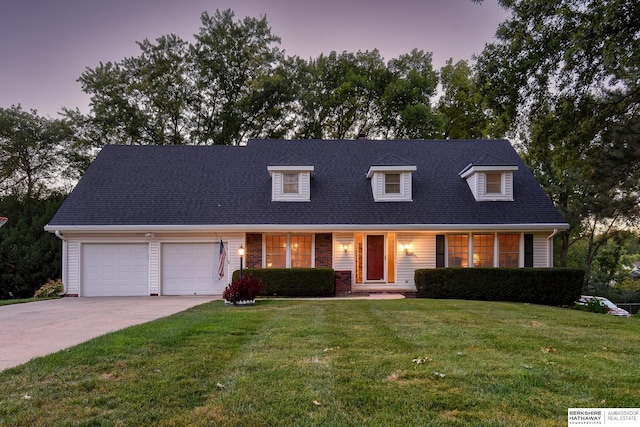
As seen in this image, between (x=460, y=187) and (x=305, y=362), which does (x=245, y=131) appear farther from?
(x=305, y=362)

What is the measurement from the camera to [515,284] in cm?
1238

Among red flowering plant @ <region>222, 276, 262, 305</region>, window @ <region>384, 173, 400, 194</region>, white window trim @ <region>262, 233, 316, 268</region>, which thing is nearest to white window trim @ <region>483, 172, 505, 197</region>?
window @ <region>384, 173, 400, 194</region>

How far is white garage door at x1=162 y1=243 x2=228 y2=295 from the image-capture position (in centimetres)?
1405

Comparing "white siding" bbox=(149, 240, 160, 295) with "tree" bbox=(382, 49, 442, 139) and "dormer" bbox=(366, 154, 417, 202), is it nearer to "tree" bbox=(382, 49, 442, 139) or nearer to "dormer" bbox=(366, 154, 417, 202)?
"dormer" bbox=(366, 154, 417, 202)

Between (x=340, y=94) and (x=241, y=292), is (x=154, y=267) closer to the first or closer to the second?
(x=241, y=292)

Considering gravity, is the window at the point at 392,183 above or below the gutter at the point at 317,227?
above

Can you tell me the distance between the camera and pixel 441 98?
26.3 metres

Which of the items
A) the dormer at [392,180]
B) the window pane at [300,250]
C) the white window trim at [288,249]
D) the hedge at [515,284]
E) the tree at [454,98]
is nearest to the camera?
the hedge at [515,284]

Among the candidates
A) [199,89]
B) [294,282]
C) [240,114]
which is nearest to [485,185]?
[294,282]

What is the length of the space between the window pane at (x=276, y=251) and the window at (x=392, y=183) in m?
4.31

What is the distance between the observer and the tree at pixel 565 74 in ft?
23.7

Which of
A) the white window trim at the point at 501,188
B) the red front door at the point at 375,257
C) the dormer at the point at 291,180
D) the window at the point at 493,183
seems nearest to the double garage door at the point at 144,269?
the dormer at the point at 291,180

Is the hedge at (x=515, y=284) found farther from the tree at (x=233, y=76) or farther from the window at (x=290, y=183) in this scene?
the tree at (x=233, y=76)

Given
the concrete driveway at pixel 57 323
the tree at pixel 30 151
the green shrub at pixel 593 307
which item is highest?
the tree at pixel 30 151
